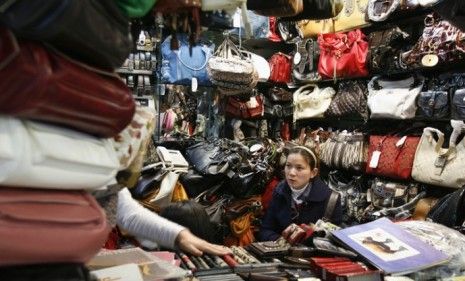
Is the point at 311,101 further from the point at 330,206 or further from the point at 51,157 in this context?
the point at 51,157

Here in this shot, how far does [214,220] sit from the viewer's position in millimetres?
4492

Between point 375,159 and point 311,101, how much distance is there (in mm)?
1207

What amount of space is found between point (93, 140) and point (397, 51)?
4.22 metres

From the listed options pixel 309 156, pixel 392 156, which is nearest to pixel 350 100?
pixel 392 156

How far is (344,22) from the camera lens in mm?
5113

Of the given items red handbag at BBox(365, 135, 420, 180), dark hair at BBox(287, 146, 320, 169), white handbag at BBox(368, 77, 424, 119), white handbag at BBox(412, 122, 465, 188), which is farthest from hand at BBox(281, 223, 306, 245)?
white handbag at BBox(368, 77, 424, 119)

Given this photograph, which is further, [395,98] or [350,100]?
[350,100]

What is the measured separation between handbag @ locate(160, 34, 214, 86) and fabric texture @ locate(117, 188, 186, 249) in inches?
129

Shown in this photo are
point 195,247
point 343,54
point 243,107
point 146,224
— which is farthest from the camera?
point 243,107

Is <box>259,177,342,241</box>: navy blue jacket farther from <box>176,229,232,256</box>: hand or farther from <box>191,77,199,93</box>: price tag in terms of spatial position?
<box>191,77,199,93</box>: price tag

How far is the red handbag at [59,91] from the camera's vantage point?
549mm

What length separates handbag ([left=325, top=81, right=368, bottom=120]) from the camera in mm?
4922

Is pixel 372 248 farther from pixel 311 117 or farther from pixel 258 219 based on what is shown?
pixel 311 117

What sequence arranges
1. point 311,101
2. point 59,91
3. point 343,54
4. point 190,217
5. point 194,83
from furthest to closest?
point 311,101, point 194,83, point 343,54, point 190,217, point 59,91
